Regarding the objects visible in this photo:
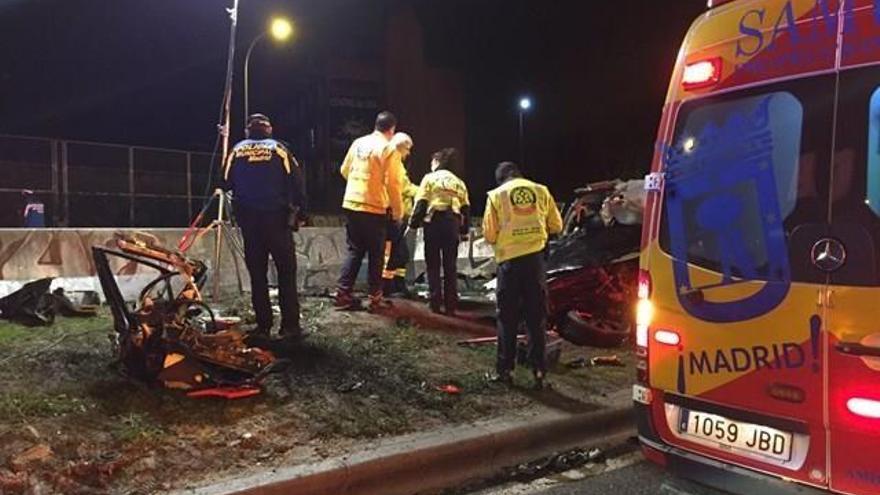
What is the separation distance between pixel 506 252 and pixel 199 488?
2.94m

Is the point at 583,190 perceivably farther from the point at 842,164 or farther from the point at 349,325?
the point at 842,164

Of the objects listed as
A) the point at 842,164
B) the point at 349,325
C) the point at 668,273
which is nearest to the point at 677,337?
the point at 668,273

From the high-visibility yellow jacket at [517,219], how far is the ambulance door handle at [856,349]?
123 inches

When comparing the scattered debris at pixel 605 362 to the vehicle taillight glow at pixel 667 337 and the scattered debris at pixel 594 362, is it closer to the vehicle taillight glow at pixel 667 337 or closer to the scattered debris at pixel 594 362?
the scattered debris at pixel 594 362

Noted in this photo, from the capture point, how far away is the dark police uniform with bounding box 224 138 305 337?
21.3 ft

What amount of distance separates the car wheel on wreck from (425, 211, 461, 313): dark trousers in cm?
127

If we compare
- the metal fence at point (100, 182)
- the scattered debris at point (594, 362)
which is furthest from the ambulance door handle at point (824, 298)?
the metal fence at point (100, 182)

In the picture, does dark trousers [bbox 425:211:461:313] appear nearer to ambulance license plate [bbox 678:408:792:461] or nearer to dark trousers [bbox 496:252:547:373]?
dark trousers [bbox 496:252:547:373]

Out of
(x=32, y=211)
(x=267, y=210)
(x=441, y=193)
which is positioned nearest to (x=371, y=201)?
(x=441, y=193)

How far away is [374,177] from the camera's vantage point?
7887 mm

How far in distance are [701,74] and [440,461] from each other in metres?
2.63

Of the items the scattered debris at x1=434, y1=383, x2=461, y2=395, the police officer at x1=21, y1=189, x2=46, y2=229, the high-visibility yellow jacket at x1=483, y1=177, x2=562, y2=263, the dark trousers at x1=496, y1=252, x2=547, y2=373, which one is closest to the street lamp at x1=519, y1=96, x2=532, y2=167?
the police officer at x1=21, y1=189, x2=46, y2=229

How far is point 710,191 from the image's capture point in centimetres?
351

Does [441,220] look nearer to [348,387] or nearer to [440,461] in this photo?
[348,387]
